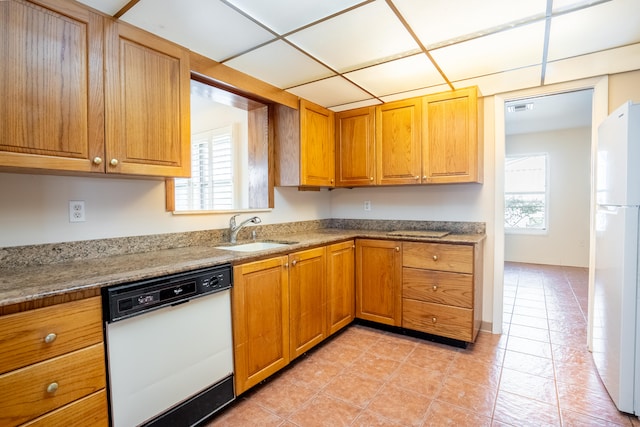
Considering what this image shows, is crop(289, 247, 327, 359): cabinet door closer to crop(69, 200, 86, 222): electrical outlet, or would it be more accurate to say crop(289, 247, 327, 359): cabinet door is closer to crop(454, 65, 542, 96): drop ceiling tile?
crop(69, 200, 86, 222): electrical outlet

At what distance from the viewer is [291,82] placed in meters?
2.50

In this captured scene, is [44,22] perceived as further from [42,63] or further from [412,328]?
[412,328]

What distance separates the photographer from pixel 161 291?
4.76ft

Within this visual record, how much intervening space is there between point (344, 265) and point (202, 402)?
4.98 ft

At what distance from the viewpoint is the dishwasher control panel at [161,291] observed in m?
1.29

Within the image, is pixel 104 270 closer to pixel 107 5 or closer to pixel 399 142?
A: pixel 107 5

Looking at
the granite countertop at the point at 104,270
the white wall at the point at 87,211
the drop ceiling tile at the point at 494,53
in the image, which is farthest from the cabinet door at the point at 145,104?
the drop ceiling tile at the point at 494,53

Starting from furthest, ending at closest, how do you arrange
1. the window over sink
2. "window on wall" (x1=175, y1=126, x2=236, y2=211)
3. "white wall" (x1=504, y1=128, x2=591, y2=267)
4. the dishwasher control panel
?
"white wall" (x1=504, y1=128, x2=591, y2=267) → "window on wall" (x1=175, y1=126, x2=236, y2=211) → the window over sink → the dishwasher control panel

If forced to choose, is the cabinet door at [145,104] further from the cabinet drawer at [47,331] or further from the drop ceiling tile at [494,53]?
the drop ceiling tile at [494,53]

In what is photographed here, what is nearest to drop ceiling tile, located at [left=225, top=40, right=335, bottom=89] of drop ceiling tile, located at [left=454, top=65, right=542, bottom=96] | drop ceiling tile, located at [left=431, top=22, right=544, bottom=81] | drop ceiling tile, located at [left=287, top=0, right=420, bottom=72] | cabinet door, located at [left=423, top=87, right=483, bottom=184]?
drop ceiling tile, located at [left=287, top=0, right=420, bottom=72]

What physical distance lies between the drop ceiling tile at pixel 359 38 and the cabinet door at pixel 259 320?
135cm

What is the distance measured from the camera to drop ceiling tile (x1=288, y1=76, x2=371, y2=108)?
2.54 metres

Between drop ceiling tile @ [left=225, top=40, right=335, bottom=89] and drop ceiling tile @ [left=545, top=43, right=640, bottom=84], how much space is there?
164 cm

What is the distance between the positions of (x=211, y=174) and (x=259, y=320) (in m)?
2.46
